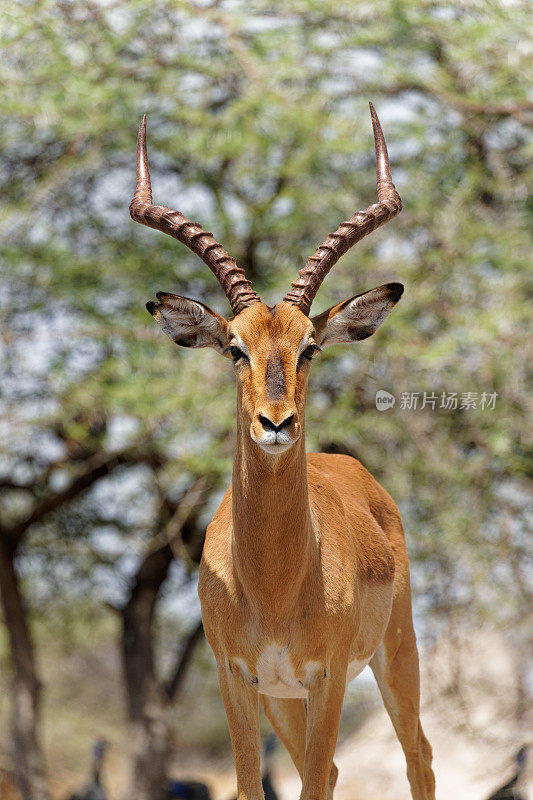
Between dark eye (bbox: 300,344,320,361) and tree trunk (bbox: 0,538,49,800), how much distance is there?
34.2 ft

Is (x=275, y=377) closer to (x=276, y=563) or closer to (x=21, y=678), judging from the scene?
(x=276, y=563)

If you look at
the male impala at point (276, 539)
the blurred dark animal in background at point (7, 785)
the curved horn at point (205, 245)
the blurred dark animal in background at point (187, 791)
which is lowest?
the blurred dark animal in background at point (7, 785)

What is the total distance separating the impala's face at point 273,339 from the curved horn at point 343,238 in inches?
4.3

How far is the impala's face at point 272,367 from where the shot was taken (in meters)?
3.69

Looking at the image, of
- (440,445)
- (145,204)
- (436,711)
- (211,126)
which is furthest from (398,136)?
(145,204)

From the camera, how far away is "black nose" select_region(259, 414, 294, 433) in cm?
367

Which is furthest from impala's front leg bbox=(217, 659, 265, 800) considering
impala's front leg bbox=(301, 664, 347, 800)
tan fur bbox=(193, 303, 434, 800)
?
impala's front leg bbox=(301, 664, 347, 800)

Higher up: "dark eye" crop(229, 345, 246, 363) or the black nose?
"dark eye" crop(229, 345, 246, 363)

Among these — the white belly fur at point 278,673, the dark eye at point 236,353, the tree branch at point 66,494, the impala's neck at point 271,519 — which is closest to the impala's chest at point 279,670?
the white belly fur at point 278,673

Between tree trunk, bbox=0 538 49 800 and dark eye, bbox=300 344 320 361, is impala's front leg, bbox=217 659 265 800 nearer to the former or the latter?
dark eye, bbox=300 344 320 361

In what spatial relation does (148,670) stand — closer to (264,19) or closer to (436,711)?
(436,711)

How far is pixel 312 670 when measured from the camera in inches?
165

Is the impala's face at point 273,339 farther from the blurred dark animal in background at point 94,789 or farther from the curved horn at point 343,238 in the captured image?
the blurred dark animal in background at point 94,789

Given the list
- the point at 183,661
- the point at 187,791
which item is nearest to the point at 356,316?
the point at 187,791
